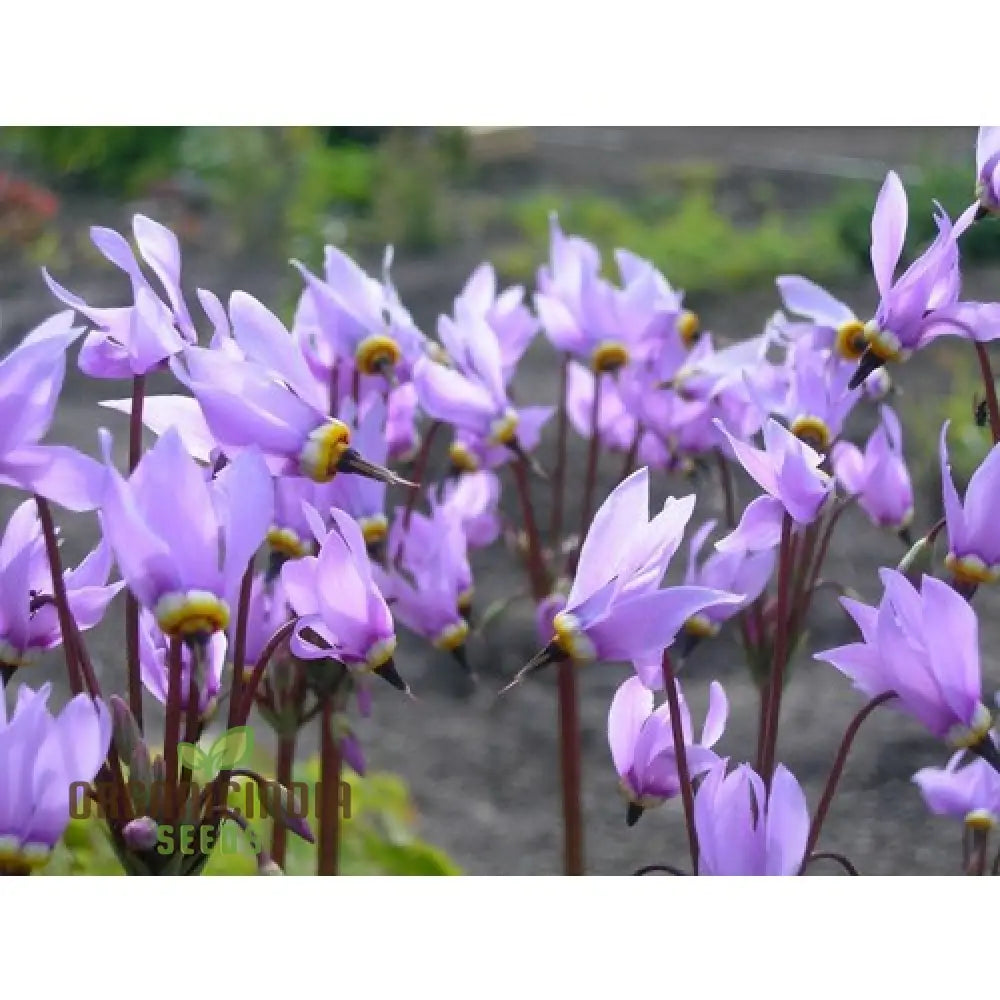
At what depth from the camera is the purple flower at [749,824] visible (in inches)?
32.3

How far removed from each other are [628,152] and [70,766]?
16.9 ft

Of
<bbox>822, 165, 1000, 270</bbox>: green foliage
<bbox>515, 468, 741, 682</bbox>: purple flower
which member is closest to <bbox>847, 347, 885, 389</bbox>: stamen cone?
<bbox>515, 468, 741, 682</bbox>: purple flower

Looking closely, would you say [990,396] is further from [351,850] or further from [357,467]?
[351,850]

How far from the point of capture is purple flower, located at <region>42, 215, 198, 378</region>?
2.71 ft

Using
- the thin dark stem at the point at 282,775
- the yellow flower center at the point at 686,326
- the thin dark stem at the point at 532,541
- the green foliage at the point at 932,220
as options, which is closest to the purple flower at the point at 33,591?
the thin dark stem at the point at 282,775

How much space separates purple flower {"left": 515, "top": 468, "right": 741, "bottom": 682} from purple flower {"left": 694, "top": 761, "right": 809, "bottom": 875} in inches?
3.6

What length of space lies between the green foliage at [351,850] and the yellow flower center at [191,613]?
41 centimetres

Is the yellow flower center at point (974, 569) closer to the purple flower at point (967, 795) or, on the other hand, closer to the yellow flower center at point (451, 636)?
the purple flower at point (967, 795)

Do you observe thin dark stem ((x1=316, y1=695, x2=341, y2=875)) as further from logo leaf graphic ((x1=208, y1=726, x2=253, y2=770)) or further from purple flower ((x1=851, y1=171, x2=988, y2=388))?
purple flower ((x1=851, y1=171, x2=988, y2=388))

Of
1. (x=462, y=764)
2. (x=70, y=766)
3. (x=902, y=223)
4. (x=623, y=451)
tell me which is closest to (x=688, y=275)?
(x=462, y=764)

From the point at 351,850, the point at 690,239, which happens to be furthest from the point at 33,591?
the point at 690,239

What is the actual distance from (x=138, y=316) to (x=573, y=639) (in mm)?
271
